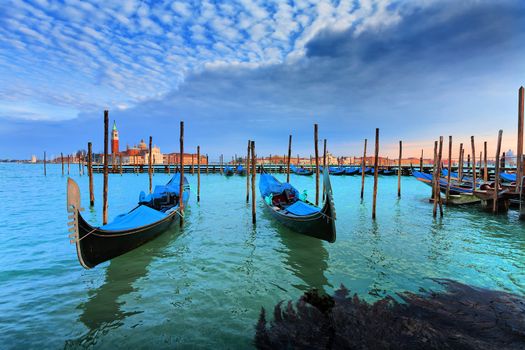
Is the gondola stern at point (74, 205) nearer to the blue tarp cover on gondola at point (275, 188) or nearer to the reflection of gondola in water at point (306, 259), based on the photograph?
the reflection of gondola in water at point (306, 259)

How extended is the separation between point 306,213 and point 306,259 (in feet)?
5.37

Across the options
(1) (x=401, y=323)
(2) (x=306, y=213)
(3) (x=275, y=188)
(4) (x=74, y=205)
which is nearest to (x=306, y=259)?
(2) (x=306, y=213)

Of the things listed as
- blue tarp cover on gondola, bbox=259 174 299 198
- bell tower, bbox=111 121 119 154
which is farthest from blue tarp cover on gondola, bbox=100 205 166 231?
bell tower, bbox=111 121 119 154

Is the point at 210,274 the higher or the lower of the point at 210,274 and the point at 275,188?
the lower

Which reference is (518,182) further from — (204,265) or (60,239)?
(60,239)

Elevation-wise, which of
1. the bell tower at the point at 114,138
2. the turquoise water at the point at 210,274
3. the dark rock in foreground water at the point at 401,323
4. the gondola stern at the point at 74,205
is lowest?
the turquoise water at the point at 210,274

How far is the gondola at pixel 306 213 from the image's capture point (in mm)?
6209

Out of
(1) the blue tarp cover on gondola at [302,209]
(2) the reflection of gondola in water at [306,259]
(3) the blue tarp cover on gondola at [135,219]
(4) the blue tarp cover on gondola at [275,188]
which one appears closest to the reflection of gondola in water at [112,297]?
(3) the blue tarp cover on gondola at [135,219]

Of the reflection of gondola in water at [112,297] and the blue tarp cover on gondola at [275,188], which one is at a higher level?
the blue tarp cover on gondola at [275,188]

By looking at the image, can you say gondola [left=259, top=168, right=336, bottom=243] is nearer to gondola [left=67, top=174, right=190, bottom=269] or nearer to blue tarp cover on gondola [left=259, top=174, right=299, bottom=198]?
blue tarp cover on gondola [left=259, top=174, right=299, bottom=198]

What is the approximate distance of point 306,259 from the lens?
20.8 feet

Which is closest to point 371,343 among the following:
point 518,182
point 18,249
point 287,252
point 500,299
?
point 500,299

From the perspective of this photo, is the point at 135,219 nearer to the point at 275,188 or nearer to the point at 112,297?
the point at 112,297

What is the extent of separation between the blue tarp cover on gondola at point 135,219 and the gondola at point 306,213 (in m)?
3.60
